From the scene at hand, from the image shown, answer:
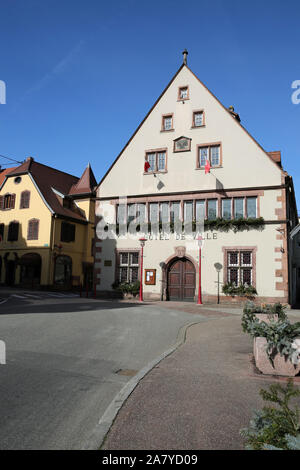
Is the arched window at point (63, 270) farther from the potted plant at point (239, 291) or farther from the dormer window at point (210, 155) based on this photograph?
the potted plant at point (239, 291)

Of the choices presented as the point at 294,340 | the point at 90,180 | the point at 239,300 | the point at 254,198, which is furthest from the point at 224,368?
the point at 90,180

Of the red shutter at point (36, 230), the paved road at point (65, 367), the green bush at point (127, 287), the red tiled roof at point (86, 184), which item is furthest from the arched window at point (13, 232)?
the paved road at point (65, 367)

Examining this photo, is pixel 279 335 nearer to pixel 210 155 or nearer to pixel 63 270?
pixel 210 155

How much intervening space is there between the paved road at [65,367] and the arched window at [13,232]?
2289 cm

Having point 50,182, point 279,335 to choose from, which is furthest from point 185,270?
point 50,182

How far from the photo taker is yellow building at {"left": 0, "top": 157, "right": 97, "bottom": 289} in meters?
33.8

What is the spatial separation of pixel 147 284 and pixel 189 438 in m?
20.7

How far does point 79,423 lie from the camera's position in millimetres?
4262

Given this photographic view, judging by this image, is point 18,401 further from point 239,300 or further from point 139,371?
point 239,300

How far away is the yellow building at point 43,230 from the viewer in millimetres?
33781

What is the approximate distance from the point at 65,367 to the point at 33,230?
29528 millimetres

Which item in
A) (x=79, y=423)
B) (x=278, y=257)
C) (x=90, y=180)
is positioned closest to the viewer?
(x=79, y=423)

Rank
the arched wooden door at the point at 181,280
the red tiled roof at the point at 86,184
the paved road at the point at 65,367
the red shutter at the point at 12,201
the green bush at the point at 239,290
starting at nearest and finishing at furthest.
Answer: the paved road at the point at 65,367
the green bush at the point at 239,290
the arched wooden door at the point at 181,280
the red shutter at the point at 12,201
the red tiled roof at the point at 86,184

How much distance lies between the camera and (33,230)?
114ft
